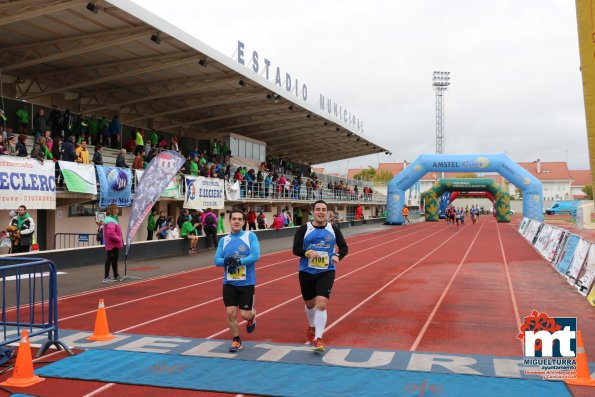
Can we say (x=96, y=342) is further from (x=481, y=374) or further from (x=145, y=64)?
(x=145, y=64)

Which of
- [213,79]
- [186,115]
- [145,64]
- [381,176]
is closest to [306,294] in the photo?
[145,64]

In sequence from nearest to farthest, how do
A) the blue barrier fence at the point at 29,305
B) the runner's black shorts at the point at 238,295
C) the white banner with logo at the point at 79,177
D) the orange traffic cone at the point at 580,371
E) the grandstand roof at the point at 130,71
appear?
1. the orange traffic cone at the point at 580,371
2. the blue barrier fence at the point at 29,305
3. the runner's black shorts at the point at 238,295
4. the white banner with logo at the point at 79,177
5. the grandstand roof at the point at 130,71

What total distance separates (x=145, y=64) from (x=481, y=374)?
18.7m

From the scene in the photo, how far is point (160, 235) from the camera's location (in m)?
20.3

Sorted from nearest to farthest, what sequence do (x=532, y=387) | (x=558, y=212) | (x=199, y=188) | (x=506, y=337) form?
(x=532, y=387), (x=506, y=337), (x=199, y=188), (x=558, y=212)

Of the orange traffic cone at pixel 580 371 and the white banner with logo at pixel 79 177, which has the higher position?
the white banner with logo at pixel 79 177

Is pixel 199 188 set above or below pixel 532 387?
above

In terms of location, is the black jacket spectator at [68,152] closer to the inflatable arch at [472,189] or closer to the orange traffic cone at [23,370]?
the orange traffic cone at [23,370]

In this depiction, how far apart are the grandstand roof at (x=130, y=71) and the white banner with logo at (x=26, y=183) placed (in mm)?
4192

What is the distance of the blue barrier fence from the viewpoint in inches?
256

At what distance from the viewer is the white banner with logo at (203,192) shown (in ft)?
73.6

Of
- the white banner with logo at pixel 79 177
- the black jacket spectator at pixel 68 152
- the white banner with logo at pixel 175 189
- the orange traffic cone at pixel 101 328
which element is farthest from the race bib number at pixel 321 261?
the white banner with logo at pixel 175 189

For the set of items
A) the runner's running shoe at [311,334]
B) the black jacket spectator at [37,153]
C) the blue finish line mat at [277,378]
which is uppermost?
the black jacket spectator at [37,153]

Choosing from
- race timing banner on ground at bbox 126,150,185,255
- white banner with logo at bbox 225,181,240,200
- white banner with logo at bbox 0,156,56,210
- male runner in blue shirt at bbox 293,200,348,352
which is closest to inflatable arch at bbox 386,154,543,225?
white banner with logo at bbox 225,181,240,200
